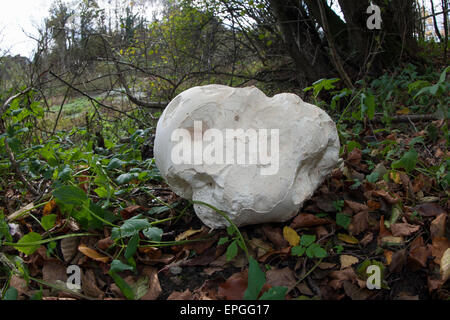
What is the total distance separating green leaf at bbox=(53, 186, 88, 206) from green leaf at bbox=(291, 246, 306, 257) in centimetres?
109

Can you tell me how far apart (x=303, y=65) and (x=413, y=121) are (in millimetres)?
1655

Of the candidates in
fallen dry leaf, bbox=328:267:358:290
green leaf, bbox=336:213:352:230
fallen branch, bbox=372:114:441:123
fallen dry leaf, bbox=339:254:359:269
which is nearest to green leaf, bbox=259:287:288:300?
fallen dry leaf, bbox=328:267:358:290

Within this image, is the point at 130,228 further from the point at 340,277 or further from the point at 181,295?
the point at 340,277

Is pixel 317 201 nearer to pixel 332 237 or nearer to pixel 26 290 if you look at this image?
pixel 332 237

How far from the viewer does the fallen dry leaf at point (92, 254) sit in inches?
69.4

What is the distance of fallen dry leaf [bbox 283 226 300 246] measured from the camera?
5.77 feet

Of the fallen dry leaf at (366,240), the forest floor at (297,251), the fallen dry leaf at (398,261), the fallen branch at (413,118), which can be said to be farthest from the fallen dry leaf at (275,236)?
the fallen branch at (413,118)

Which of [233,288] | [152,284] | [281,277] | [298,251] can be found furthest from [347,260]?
[152,284]

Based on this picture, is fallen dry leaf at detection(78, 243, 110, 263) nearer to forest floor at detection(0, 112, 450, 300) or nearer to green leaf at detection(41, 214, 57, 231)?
forest floor at detection(0, 112, 450, 300)

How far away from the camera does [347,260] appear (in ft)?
5.40

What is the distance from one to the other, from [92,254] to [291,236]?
42.3 inches

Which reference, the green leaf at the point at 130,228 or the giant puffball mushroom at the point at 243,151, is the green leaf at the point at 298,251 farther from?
the green leaf at the point at 130,228

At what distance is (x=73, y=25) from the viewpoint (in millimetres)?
4434

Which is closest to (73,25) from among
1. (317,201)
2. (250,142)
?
(250,142)
